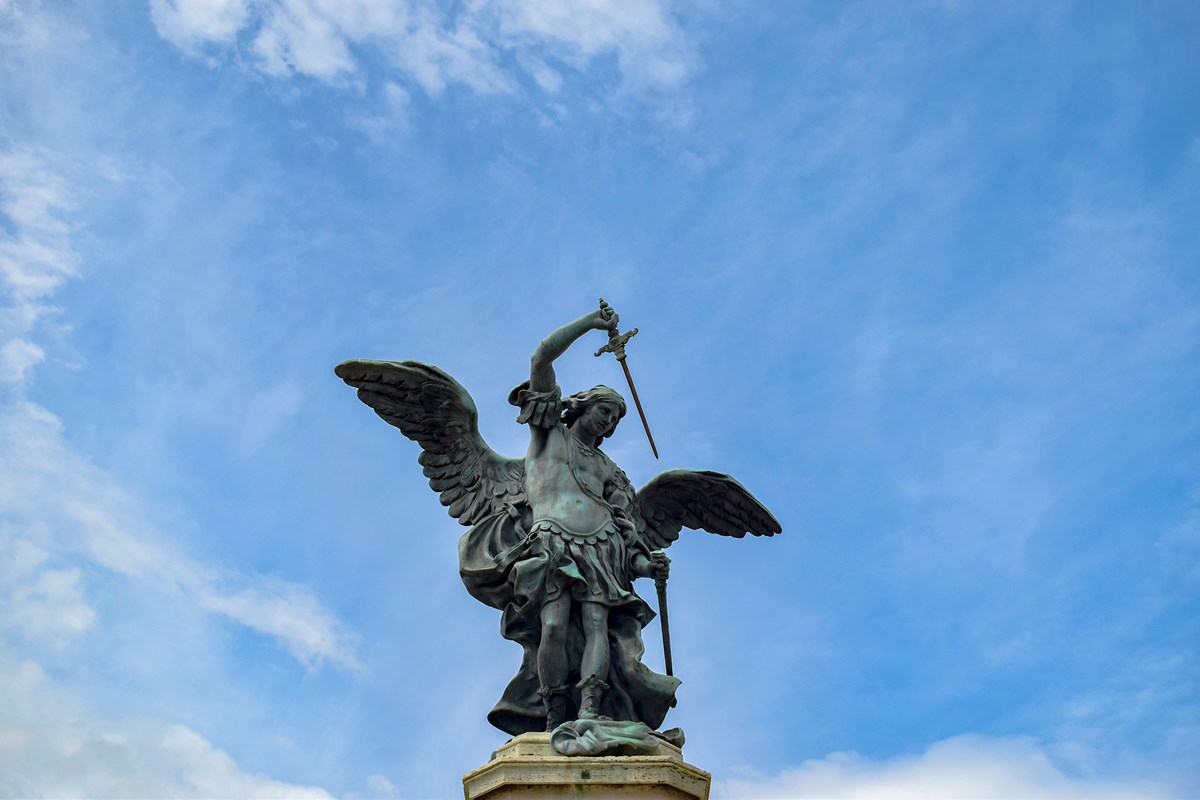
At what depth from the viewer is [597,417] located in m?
12.3

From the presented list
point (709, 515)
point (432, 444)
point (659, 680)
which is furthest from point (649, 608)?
point (432, 444)

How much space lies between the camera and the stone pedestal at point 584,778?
10.1 meters

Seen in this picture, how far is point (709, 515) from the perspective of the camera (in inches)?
508

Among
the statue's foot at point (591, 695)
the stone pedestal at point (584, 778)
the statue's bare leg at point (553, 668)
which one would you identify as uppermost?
the statue's bare leg at point (553, 668)

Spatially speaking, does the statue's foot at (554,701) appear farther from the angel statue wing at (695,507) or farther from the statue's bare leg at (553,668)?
the angel statue wing at (695,507)

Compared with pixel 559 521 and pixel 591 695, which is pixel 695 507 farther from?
pixel 591 695

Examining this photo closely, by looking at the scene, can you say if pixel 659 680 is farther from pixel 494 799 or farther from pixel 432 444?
pixel 432 444

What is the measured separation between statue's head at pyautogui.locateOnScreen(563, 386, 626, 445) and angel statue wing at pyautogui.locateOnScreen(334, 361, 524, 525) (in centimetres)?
63

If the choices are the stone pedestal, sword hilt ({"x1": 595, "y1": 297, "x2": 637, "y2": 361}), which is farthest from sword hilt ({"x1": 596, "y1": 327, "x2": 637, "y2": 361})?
the stone pedestal

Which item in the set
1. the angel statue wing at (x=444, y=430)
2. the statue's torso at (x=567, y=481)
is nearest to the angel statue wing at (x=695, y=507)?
the statue's torso at (x=567, y=481)

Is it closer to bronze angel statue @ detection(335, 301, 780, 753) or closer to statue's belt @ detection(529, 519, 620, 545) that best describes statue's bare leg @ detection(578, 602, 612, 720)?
bronze angel statue @ detection(335, 301, 780, 753)

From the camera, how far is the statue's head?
12305 millimetres

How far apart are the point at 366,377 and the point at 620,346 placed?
2.25 m

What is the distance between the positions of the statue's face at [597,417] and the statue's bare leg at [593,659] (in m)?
1.74
